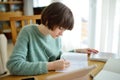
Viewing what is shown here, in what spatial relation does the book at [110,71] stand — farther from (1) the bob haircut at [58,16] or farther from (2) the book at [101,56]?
(1) the bob haircut at [58,16]

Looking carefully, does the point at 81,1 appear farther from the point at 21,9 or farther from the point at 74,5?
the point at 21,9

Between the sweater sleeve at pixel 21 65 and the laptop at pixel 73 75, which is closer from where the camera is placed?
the laptop at pixel 73 75

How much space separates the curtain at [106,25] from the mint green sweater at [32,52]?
3.26ft

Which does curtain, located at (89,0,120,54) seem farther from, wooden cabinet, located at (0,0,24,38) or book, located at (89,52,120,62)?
wooden cabinet, located at (0,0,24,38)

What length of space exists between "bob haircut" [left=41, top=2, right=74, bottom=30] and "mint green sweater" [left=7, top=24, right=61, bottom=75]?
151mm

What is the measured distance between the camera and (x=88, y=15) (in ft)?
7.73

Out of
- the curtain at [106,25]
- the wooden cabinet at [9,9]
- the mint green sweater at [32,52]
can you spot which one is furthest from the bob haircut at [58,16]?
the wooden cabinet at [9,9]

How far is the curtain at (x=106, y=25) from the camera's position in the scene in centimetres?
205

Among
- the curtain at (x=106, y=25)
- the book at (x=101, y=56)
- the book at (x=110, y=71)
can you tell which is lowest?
the book at (x=110, y=71)

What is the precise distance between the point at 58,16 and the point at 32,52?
0.31m

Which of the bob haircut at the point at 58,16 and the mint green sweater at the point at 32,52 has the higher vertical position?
the bob haircut at the point at 58,16

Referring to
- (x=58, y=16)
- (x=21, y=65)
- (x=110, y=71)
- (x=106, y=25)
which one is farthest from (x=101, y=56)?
(x=106, y=25)

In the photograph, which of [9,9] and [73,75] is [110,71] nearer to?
[73,75]

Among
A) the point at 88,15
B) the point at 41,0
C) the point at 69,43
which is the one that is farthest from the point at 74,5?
the point at 41,0
